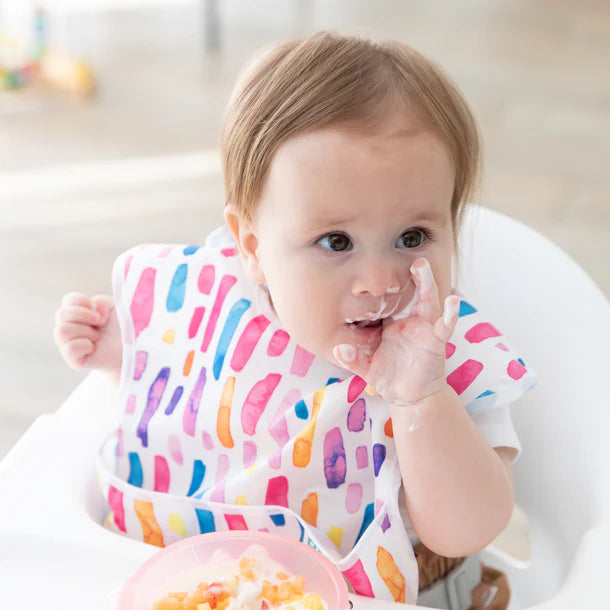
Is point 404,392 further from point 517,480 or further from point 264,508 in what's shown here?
point 517,480

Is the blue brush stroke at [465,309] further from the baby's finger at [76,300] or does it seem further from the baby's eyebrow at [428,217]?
the baby's finger at [76,300]

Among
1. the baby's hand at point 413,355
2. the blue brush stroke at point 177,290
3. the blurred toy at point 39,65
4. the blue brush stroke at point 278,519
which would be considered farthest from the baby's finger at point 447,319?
the blurred toy at point 39,65

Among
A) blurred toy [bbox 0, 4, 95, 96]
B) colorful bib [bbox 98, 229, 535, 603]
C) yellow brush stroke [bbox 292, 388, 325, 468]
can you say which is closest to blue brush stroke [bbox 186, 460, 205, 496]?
colorful bib [bbox 98, 229, 535, 603]

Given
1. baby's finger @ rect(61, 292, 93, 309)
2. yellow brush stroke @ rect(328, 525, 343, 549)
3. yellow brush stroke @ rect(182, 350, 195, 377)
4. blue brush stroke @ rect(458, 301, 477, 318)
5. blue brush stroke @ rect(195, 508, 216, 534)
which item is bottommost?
blue brush stroke @ rect(195, 508, 216, 534)

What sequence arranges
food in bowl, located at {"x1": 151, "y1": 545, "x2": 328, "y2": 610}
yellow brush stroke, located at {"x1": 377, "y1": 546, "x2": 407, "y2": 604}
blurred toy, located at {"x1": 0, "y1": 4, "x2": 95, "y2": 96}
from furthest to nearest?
blurred toy, located at {"x1": 0, "y1": 4, "x2": 95, "y2": 96}, yellow brush stroke, located at {"x1": 377, "y1": 546, "x2": 407, "y2": 604}, food in bowl, located at {"x1": 151, "y1": 545, "x2": 328, "y2": 610}

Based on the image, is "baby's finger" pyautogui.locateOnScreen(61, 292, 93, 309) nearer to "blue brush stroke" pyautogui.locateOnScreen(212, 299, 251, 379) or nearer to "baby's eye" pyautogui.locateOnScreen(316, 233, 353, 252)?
"blue brush stroke" pyautogui.locateOnScreen(212, 299, 251, 379)

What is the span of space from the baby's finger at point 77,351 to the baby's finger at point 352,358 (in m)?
0.29

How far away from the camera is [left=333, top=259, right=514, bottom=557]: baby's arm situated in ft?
2.16

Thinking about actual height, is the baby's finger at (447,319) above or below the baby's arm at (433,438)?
above

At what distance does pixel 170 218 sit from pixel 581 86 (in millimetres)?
1161

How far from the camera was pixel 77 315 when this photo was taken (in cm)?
88

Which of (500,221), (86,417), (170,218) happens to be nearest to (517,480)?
(500,221)

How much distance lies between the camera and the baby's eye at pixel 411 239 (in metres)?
0.68

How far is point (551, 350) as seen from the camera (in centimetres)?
85
